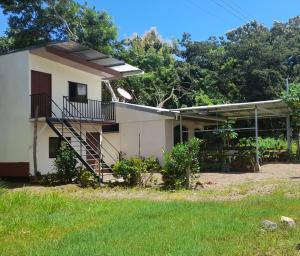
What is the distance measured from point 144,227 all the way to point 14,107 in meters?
13.8

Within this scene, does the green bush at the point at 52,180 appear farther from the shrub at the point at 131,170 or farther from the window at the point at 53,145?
the shrub at the point at 131,170

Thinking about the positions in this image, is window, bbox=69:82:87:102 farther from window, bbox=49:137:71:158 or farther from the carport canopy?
the carport canopy

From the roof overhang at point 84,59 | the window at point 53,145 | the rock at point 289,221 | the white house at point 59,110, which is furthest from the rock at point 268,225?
the window at point 53,145

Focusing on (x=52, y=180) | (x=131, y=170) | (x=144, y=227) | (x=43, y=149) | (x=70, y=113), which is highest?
(x=70, y=113)

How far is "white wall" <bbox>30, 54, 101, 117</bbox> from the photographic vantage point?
69.3 ft

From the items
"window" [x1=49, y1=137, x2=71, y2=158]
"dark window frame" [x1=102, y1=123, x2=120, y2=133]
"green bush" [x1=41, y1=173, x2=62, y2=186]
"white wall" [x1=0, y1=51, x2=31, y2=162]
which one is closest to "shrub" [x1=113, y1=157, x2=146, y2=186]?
"green bush" [x1=41, y1=173, x2=62, y2=186]

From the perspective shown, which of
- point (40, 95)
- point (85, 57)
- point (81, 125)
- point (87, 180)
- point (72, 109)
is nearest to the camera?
point (87, 180)

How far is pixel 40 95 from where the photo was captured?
66.7 ft

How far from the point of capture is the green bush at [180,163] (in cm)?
1558

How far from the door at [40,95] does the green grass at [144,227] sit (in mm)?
8307

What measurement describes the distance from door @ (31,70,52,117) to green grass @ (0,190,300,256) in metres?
8.31

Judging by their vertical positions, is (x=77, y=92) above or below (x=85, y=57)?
below

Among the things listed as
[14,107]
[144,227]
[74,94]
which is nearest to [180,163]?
[144,227]

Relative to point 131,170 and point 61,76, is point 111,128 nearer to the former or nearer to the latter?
point 61,76
